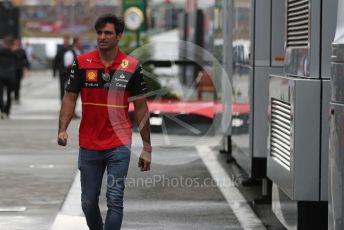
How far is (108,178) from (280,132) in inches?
75.4

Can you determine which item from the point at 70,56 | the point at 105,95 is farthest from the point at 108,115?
the point at 70,56

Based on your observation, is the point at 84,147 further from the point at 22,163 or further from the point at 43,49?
the point at 43,49

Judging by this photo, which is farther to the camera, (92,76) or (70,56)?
(70,56)

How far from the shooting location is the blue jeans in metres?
8.69

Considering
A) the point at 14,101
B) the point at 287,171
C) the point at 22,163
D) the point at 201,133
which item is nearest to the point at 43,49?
the point at 14,101

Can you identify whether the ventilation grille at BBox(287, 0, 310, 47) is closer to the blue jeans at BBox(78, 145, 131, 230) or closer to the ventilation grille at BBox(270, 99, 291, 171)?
the ventilation grille at BBox(270, 99, 291, 171)

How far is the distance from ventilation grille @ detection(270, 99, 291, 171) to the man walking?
4.42 ft

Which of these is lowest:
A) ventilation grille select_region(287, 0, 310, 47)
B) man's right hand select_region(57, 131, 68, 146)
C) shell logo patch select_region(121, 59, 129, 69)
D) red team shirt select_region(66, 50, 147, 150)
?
man's right hand select_region(57, 131, 68, 146)

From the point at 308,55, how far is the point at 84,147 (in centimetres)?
185

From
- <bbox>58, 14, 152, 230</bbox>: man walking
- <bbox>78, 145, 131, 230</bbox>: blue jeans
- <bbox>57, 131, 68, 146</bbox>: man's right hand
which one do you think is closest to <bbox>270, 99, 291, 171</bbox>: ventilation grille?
<bbox>58, 14, 152, 230</bbox>: man walking

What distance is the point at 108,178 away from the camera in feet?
28.9

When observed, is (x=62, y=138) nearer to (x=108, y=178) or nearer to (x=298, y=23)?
(x=108, y=178)

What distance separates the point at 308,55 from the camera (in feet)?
29.8

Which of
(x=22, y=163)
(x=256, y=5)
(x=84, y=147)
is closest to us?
(x=84, y=147)
